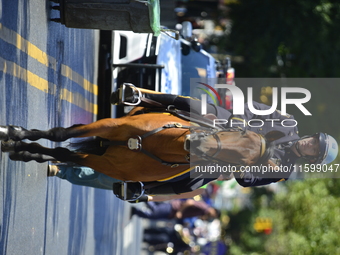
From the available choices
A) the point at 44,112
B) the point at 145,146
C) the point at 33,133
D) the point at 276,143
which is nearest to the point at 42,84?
the point at 44,112

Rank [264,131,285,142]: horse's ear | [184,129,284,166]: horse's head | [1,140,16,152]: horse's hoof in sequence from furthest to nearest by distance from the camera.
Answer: [1,140,16,152]: horse's hoof
[264,131,285,142]: horse's ear
[184,129,284,166]: horse's head

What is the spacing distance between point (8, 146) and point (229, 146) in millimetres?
2426

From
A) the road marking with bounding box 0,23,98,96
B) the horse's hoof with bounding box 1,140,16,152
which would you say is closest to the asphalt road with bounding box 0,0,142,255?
the road marking with bounding box 0,23,98,96

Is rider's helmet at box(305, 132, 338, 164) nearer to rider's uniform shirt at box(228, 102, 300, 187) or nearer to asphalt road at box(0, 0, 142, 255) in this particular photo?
rider's uniform shirt at box(228, 102, 300, 187)

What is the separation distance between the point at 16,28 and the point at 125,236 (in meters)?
6.78


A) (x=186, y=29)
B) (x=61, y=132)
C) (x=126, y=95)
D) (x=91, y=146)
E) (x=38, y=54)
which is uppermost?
(x=186, y=29)

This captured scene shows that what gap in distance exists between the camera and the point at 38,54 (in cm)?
684

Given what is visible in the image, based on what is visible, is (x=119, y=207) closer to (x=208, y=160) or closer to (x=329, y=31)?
(x=208, y=160)

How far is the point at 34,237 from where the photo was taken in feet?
20.7

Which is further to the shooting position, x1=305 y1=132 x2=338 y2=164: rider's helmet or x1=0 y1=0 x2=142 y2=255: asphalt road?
x1=0 y1=0 x2=142 y2=255: asphalt road

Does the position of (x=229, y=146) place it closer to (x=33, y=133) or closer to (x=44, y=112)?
(x=33, y=133)

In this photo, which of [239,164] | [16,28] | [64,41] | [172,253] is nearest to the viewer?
[239,164]

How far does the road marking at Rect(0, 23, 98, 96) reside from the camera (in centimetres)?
583

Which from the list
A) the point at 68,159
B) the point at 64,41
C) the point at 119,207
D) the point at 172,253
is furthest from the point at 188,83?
the point at 172,253
